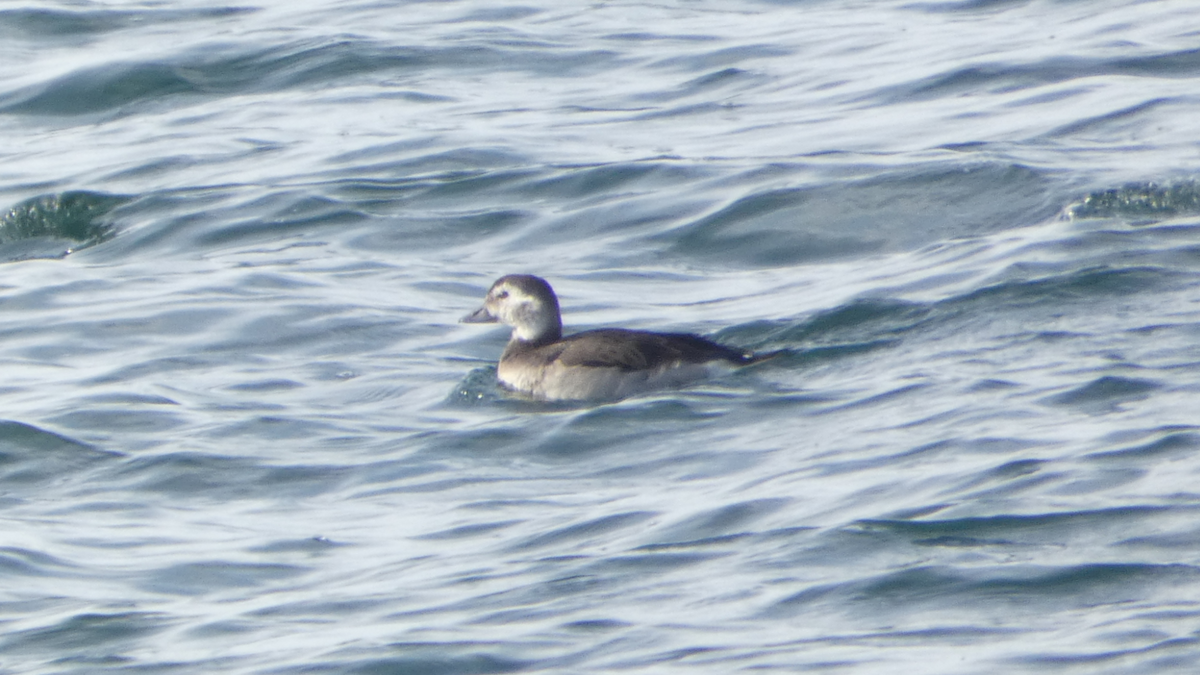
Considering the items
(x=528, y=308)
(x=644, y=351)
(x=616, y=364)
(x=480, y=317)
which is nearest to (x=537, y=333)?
(x=528, y=308)

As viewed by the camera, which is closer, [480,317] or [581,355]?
[581,355]

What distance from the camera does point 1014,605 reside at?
559 cm

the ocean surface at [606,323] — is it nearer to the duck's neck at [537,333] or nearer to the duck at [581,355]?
the duck at [581,355]

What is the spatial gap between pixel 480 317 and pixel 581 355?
95cm

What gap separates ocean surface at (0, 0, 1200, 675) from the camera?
5887mm

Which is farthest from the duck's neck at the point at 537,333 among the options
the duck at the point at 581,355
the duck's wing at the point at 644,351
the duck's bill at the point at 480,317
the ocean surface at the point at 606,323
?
the duck's wing at the point at 644,351

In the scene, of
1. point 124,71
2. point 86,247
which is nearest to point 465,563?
point 86,247

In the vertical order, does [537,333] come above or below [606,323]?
above

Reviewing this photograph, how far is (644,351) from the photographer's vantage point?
8711 mm

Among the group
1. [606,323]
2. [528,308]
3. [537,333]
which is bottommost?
[606,323]

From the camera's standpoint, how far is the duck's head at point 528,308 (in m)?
9.48

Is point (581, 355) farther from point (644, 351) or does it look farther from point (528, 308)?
point (528, 308)

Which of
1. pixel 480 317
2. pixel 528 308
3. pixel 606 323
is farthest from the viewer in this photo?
pixel 606 323

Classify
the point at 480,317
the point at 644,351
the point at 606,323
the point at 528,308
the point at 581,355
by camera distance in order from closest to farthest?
the point at 644,351
the point at 581,355
the point at 528,308
the point at 480,317
the point at 606,323
